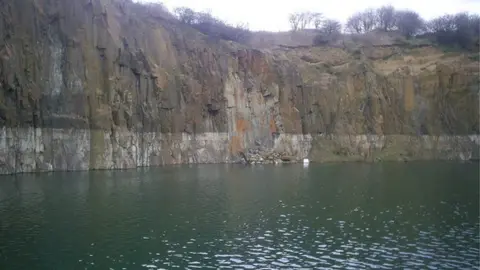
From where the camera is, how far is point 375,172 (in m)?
50.8

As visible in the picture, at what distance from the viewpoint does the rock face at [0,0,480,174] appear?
44344 millimetres

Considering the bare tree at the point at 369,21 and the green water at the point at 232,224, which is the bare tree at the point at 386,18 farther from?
the green water at the point at 232,224

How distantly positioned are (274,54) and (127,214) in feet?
172

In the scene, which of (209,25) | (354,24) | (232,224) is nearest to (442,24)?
(354,24)

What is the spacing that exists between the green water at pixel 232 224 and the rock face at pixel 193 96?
8.28 metres

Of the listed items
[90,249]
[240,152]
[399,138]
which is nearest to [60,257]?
[90,249]

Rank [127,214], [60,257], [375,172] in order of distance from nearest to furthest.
Answer: [60,257]
[127,214]
[375,172]

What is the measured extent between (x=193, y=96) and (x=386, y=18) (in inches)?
2306

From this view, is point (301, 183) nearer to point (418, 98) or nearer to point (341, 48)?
point (418, 98)

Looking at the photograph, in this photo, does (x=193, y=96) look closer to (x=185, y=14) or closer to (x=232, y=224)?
(x=185, y=14)

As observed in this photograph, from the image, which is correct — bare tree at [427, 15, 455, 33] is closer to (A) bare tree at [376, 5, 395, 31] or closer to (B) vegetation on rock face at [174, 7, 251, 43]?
(A) bare tree at [376, 5, 395, 31]

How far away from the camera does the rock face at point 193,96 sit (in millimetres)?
44344

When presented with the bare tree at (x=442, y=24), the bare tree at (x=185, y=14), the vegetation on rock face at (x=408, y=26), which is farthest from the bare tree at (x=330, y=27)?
the bare tree at (x=185, y=14)

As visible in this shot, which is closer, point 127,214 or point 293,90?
point 127,214
